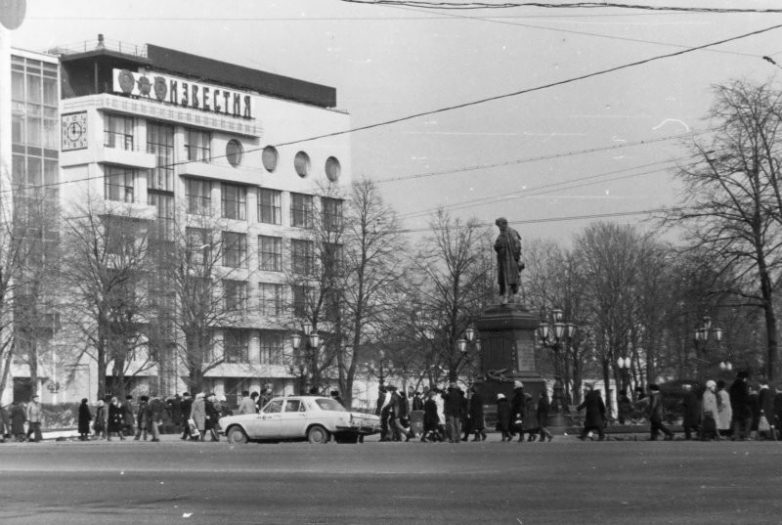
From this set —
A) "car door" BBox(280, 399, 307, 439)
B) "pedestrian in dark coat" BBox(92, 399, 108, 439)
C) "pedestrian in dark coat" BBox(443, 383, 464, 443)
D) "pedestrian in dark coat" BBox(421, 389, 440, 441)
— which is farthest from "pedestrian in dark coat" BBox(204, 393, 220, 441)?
"pedestrian in dark coat" BBox(443, 383, 464, 443)

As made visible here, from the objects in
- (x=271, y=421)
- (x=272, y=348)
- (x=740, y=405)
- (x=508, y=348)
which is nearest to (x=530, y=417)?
(x=508, y=348)

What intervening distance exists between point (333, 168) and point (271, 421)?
81.5 m

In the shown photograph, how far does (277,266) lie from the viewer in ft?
343

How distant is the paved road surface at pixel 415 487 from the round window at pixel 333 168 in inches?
3557

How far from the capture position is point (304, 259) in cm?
7144

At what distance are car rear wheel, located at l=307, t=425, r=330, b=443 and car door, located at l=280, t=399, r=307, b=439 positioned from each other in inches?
8.1

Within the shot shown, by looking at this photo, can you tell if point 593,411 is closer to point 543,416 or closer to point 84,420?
point 543,416

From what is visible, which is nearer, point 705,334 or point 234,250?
point 705,334

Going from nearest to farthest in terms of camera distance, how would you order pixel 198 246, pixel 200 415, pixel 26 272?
pixel 200 415 < pixel 26 272 < pixel 198 246

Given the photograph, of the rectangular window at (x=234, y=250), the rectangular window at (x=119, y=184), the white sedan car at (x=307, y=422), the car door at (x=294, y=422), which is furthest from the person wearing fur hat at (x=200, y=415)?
the rectangular window at (x=119, y=184)

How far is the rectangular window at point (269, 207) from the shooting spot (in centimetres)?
11088

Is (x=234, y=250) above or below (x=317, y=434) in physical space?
above

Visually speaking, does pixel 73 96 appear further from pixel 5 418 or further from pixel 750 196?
pixel 750 196

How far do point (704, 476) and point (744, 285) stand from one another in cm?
3392
